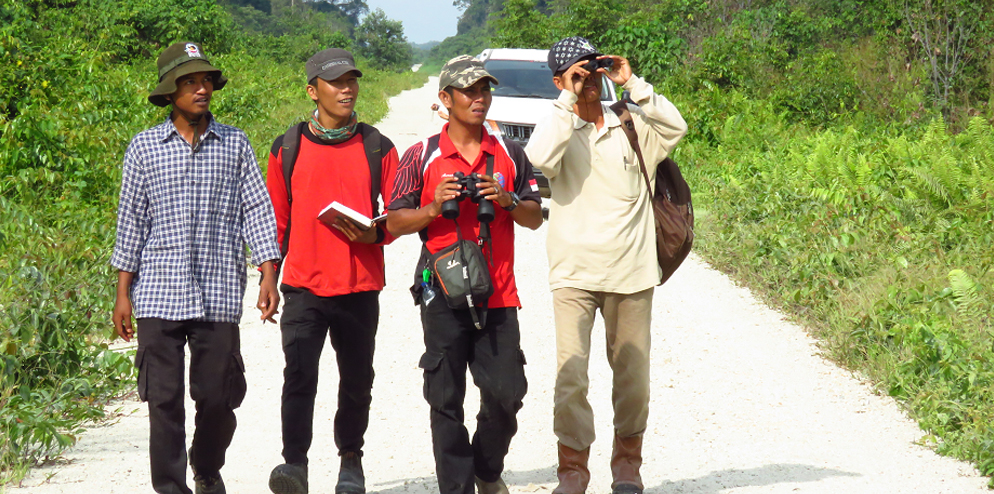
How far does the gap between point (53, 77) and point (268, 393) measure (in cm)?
603

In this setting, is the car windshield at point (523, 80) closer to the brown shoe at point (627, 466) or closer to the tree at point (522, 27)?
the brown shoe at point (627, 466)

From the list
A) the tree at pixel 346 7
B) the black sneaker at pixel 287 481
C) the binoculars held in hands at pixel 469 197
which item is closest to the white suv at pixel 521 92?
the black sneaker at pixel 287 481

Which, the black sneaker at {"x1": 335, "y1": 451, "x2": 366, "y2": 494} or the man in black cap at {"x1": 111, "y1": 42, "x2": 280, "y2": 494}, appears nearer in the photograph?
the man in black cap at {"x1": 111, "y1": 42, "x2": 280, "y2": 494}

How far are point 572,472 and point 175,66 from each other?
92.2 inches

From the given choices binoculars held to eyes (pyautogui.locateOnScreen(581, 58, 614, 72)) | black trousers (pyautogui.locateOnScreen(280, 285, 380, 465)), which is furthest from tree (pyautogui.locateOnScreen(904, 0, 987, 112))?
black trousers (pyautogui.locateOnScreen(280, 285, 380, 465))

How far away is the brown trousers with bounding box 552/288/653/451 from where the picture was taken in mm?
4324

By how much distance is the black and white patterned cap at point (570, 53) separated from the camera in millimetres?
4234

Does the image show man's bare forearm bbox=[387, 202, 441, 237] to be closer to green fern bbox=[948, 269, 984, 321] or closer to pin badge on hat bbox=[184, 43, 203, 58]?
pin badge on hat bbox=[184, 43, 203, 58]

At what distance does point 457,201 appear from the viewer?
157 inches

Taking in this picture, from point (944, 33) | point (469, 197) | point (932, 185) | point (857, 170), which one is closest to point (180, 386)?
point (469, 197)

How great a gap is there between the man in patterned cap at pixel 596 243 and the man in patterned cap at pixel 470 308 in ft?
0.68

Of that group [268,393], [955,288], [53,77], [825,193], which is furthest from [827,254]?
[53,77]

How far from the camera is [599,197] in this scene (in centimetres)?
431

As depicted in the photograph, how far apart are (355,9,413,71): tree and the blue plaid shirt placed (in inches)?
2334
